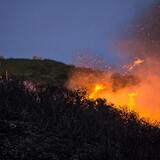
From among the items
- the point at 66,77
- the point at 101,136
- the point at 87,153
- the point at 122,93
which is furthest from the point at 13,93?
the point at 66,77

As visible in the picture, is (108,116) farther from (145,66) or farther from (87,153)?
(145,66)

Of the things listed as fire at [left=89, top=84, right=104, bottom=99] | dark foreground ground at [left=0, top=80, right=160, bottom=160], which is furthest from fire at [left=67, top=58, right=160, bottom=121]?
dark foreground ground at [left=0, top=80, right=160, bottom=160]

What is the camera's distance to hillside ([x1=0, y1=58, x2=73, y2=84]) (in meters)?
24.3

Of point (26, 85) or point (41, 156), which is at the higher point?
point (26, 85)

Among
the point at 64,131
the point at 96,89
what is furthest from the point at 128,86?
the point at 64,131

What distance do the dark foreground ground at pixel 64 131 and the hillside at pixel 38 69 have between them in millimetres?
9222

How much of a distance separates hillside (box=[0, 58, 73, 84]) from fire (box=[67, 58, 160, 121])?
0.67m

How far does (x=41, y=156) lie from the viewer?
8.99 m

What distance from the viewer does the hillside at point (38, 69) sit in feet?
79.8

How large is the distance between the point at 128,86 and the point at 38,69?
506 centimetres

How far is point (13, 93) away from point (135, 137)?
13.9 ft

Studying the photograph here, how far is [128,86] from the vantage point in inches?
985

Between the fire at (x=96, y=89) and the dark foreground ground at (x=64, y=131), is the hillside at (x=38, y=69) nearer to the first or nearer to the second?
the fire at (x=96, y=89)

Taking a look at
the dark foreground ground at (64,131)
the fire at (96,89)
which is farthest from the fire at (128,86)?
the dark foreground ground at (64,131)
